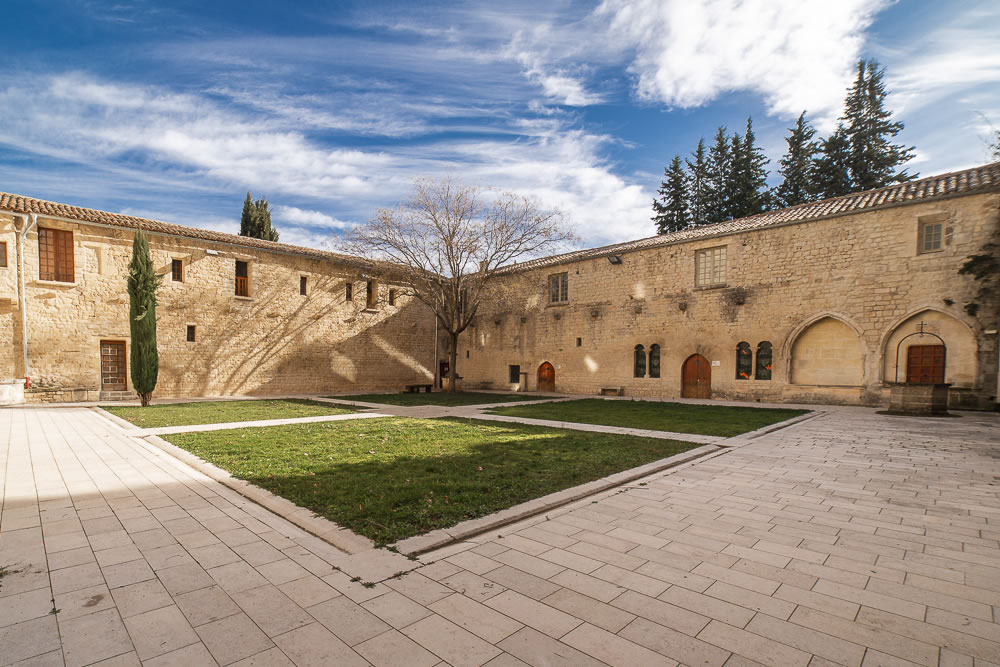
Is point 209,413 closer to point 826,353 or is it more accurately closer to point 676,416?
point 676,416

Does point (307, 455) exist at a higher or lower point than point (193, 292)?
lower

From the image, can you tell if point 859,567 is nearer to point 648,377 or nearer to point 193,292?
point 648,377

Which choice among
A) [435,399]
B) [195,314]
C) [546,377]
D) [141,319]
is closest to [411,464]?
[435,399]

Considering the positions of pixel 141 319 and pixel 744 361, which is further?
pixel 744 361

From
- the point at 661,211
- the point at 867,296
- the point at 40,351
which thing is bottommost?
the point at 40,351

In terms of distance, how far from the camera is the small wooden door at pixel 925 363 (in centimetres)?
1480

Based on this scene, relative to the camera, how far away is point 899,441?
880 centimetres

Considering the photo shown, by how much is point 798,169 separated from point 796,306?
68.2 ft

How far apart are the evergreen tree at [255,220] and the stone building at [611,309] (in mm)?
14457

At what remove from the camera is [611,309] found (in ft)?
74.1


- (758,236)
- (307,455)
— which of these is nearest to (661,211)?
(758,236)

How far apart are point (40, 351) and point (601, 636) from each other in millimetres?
21842

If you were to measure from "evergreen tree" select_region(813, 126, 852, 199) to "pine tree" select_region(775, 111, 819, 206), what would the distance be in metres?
0.45

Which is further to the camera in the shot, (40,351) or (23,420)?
(40,351)
